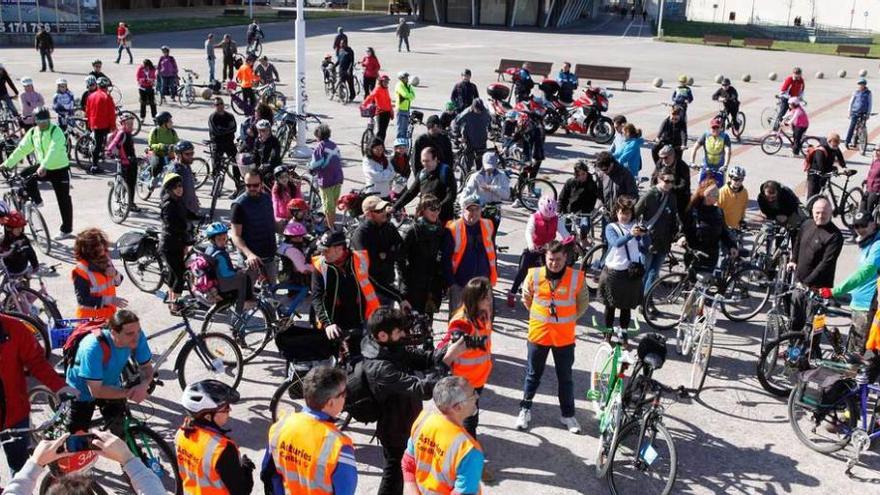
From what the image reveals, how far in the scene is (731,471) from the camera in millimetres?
6543

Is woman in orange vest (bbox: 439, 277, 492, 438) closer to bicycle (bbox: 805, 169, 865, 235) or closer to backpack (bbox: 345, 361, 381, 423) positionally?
backpack (bbox: 345, 361, 381, 423)

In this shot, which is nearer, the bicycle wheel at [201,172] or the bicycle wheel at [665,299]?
the bicycle wheel at [665,299]

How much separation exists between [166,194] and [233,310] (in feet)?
6.42

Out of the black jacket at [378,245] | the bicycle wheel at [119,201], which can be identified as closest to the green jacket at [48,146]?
the bicycle wheel at [119,201]

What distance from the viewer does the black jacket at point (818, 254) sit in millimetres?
8008

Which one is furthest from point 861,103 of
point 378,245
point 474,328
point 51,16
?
point 51,16

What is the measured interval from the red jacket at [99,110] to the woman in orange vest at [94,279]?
28.3ft

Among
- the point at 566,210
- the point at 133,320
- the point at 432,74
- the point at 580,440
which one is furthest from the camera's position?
the point at 432,74

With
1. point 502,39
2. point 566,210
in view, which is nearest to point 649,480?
point 566,210

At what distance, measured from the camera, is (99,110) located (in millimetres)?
14461

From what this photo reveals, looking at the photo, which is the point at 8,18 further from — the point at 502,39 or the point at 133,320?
the point at 133,320

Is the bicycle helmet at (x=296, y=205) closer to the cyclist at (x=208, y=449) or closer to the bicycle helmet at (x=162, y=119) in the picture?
the bicycle helmet at (x=162, y=119)

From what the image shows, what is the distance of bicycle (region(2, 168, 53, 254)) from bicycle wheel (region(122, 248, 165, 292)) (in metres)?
1.50

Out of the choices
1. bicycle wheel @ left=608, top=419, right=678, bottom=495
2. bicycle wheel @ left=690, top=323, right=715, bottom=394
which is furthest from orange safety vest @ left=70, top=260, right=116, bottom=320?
bicycle wheel @ left=690, top=323, right=715, bottom=394
